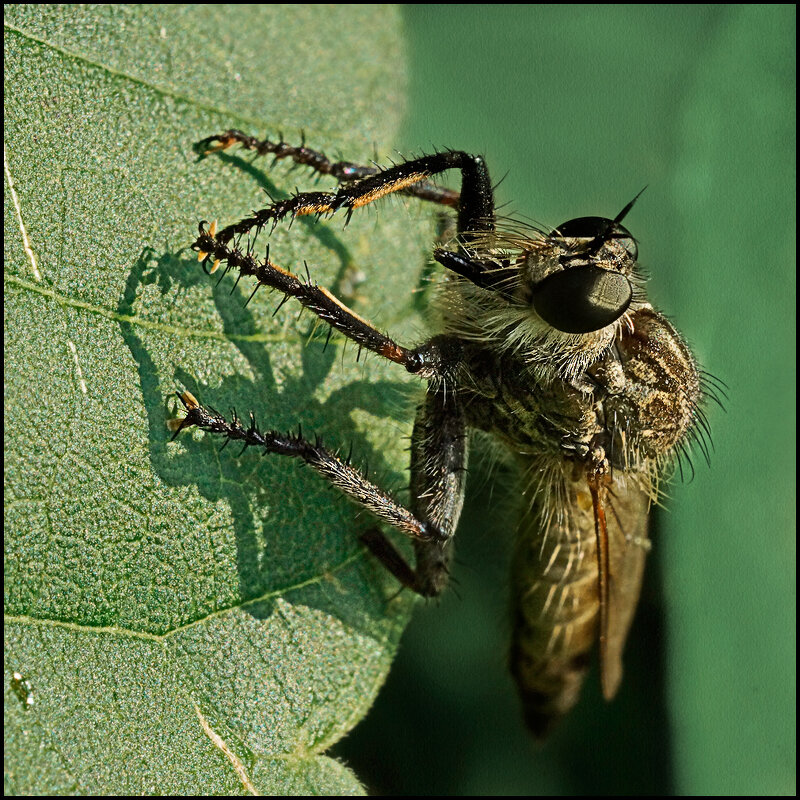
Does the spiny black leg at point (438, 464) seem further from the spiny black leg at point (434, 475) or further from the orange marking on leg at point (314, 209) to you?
the orange marking on leg at point (314, 209)

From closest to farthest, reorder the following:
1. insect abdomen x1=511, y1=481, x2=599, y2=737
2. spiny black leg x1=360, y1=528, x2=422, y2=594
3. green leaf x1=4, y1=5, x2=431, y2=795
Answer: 1. green leaf x1=4, y1=5, x2=431, y2=795
2. spiny black leg x1=360, y1=528, x2=422, y2=594
3. insect abdomen x1=511, y1=481, x2=599, y2=737

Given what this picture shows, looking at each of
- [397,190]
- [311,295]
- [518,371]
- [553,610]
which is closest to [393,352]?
[311,295]

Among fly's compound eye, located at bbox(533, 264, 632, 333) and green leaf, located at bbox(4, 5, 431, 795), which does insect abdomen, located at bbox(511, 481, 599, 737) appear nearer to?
green leaf, located at bbox(4, 5, 431, 795)

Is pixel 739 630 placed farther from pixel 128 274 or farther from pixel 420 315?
pixel 128 274

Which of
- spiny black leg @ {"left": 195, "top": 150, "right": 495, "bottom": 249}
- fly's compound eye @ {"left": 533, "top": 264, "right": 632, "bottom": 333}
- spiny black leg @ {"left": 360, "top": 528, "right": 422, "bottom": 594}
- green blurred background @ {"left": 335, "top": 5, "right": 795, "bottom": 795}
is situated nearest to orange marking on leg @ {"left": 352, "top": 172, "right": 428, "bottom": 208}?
spiny black leg @ {"left": 195, "top": 150, "right": 495, "bottom": 249}

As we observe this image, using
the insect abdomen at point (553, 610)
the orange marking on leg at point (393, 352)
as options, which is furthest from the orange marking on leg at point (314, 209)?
the insect abdomen at point (553, 610)

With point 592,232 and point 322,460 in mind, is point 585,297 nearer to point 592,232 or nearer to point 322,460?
point 592,232

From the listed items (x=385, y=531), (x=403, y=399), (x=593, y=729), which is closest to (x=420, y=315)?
(x=403, y=399)

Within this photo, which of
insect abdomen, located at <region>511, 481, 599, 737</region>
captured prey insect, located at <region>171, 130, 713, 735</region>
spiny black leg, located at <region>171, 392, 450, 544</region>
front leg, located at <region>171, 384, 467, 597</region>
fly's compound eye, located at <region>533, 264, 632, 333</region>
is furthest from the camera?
insect abdomen, located at <region>511, 481, 599, 737</region>
